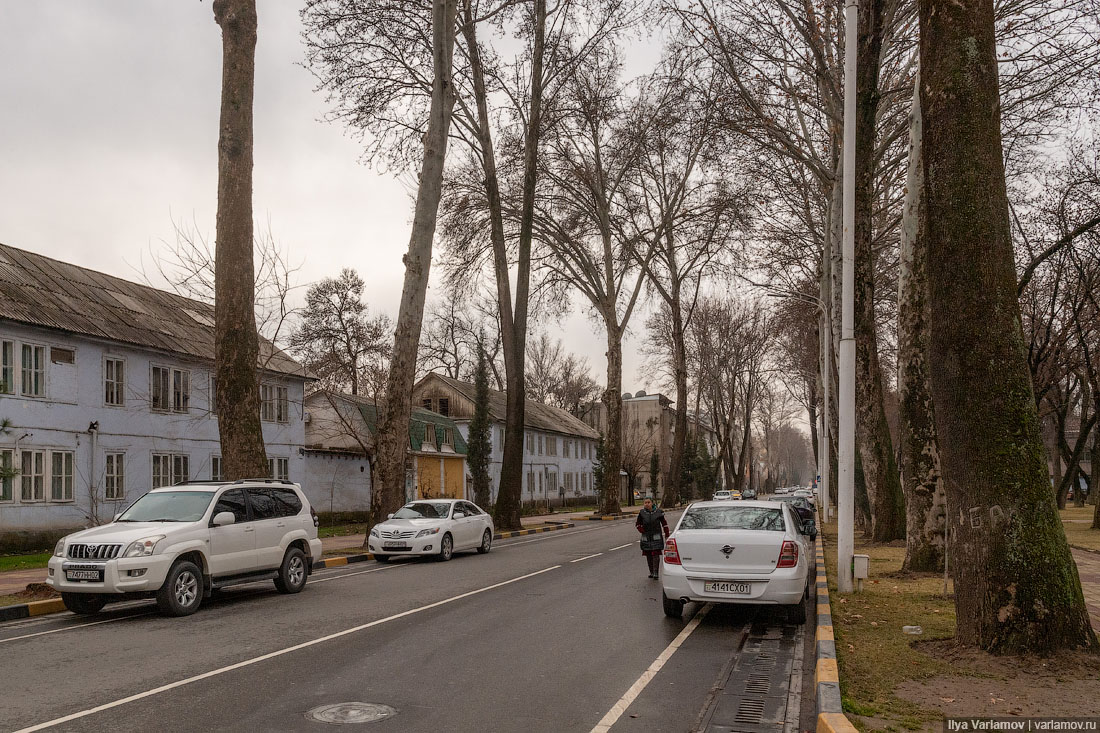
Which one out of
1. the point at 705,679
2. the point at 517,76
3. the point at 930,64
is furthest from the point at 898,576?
the point at 517,76

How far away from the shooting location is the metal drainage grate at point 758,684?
24.5 ft

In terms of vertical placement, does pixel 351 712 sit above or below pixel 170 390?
below

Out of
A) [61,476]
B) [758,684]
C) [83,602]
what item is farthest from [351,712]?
[61,476]

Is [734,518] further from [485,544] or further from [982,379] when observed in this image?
[485,544]

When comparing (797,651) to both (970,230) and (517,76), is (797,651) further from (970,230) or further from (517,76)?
(517,76)

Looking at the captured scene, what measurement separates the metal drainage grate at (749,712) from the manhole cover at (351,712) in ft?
8.67

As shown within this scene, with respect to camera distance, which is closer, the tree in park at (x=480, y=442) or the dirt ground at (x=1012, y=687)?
the dirt ground at (x=1012, y=687)

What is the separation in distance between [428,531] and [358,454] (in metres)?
20.4

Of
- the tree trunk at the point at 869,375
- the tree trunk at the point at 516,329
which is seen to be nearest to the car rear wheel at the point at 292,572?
the tree trunk at the point at 869,375

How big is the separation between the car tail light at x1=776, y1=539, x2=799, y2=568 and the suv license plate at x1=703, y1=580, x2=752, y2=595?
18.3 inches

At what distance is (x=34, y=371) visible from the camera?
76.8 ft

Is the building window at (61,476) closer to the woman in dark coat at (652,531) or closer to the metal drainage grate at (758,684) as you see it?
the woman in dark coat at (652,531)

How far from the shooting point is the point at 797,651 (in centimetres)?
929

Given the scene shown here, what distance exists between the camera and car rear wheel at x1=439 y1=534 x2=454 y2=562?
2000cm
